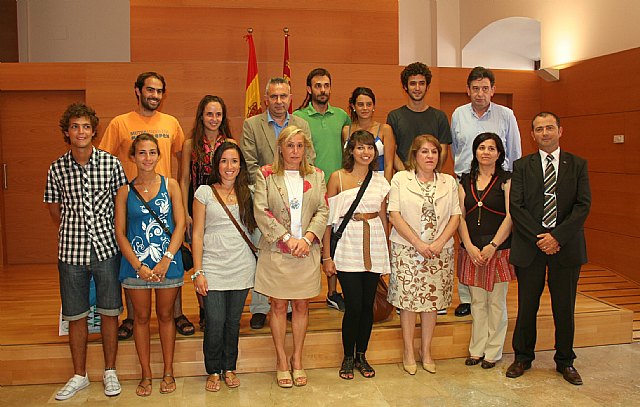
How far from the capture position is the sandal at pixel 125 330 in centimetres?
382

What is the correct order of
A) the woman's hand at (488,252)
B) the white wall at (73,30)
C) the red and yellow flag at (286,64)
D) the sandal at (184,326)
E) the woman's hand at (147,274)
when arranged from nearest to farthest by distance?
the woman's hand at (147,274) < the woman's hand at (488,252) < the sandal at (184,326) < the red and yellow flag at (286,64) < the white wall at (73,30)

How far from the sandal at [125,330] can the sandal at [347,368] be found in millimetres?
1397

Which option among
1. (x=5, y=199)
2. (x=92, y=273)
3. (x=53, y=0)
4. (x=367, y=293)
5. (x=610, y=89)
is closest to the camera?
(x=92, y=273)

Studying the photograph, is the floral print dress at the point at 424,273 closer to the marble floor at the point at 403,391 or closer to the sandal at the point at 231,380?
the marble floor at the point at 403,391

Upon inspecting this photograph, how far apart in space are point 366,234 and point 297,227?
17.1 inches

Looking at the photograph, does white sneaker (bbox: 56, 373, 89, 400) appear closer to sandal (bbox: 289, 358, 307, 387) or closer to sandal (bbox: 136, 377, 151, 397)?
sandal (bbox: 136, 377, 151, 397)

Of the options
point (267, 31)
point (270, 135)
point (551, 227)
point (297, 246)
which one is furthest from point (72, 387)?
point (267, 31)

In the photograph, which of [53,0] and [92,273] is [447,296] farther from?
[53,0]

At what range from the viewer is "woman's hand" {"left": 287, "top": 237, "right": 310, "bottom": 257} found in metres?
3.38

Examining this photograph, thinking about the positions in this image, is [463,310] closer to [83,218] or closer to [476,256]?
[476,256]

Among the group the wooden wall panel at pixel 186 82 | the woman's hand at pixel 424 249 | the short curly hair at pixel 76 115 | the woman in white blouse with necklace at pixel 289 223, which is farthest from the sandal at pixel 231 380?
the wooden wall panel at pixel 186 82

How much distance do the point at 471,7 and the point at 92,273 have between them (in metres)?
7.62

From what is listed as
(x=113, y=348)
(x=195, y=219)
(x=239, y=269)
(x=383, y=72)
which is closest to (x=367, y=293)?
(x=239, y=269)

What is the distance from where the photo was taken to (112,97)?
20.4 feet
